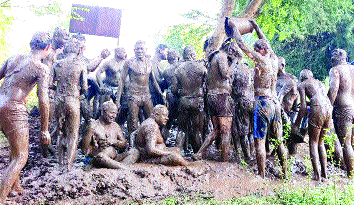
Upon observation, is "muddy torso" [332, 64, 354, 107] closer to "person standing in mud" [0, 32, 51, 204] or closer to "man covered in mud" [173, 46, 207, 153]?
"man covered in mud" [173, 46, 207, 153]

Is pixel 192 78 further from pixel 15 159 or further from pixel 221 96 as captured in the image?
pixel 15 159

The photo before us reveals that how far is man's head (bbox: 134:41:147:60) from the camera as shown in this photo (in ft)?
27.3

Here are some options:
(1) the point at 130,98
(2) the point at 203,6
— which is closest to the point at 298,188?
(1) the point at 130,98

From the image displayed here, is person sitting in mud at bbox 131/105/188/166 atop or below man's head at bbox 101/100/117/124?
below

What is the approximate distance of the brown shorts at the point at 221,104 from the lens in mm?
7617

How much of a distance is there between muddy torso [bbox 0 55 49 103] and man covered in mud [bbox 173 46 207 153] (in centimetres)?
325

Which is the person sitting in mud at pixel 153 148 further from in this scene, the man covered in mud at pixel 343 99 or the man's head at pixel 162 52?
the man covered in mud at pixel 343 99

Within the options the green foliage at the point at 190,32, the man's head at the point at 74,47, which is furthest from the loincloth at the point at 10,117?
the green foliage at the point at 190,32

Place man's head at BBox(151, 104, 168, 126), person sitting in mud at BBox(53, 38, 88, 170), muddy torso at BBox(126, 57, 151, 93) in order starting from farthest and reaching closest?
muddy torso at BBox(126, 57, 151, 93), man's head at BBox(151, 104, 168, 126), person sitting in mud at BBox(53, 38, 88, 170)

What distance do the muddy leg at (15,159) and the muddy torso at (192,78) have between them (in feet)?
11.5

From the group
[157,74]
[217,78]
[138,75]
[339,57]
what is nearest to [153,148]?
[217,78]

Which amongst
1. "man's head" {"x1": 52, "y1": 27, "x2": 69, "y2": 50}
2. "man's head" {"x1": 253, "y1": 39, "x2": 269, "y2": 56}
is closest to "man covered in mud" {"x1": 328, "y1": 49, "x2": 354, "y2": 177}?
"man's head" {"x1": 253, "y1": 39, "x2": 269, "y2": 56}

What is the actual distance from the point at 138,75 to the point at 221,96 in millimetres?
1766

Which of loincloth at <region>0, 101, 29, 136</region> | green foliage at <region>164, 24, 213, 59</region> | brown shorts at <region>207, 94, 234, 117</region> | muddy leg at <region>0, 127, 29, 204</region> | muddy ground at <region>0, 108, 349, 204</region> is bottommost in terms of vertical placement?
muddy ground at <region>0, 108, 349, 204</region>
